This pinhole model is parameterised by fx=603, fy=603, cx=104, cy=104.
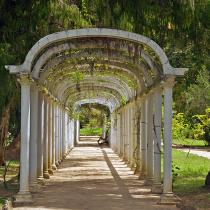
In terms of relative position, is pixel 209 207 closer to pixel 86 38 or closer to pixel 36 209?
pixel 36 209

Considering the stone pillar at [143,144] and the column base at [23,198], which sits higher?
the stone pillar at [143,144]

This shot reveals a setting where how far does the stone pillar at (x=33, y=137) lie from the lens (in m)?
13.1

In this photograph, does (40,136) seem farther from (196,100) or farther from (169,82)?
(196,100)

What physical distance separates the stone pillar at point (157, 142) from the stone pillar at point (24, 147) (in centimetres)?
303

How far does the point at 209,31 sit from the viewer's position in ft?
43.9

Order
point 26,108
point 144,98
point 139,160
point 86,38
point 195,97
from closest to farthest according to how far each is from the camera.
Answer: point 26,108, point 86,38, point 144,98, point 139,160, point 195,97

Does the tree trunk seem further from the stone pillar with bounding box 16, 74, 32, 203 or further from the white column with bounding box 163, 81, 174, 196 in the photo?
the white column with bounding box 163, 81, 174, 196

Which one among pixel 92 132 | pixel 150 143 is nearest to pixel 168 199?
Result: pixel 150 143

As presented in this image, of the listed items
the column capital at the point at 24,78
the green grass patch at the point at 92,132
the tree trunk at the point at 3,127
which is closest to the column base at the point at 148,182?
the column capital at the point at 24,78

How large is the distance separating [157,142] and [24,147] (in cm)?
324

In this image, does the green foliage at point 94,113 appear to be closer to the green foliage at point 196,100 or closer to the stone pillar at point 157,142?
the green foliage at point 196,100

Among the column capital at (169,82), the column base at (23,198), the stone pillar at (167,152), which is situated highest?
the column capital at (169,82)

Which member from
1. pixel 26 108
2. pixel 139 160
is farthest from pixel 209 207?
pixel 139 160

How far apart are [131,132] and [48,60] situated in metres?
7.40
